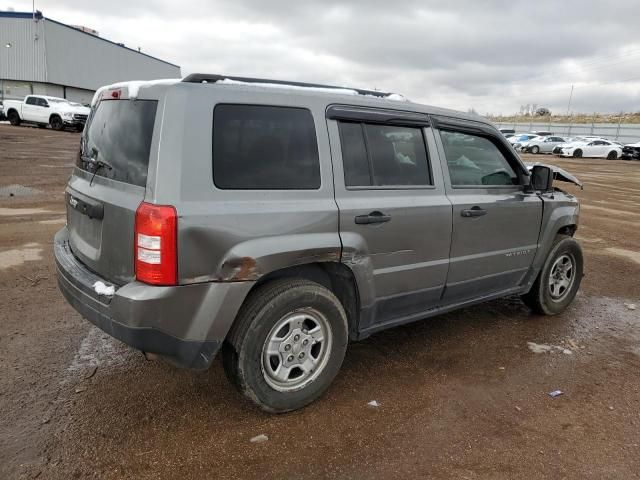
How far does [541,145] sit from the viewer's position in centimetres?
3878

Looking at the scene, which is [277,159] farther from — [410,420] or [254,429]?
[410,420]

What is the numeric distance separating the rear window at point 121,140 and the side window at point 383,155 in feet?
3.85

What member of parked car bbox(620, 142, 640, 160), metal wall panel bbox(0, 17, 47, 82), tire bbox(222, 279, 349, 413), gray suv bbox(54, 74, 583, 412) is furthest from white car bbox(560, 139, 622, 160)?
metal wall panel bbox(0, 17, 47, 82)

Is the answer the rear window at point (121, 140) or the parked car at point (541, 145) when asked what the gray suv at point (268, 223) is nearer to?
the rear window at point (121, 140)

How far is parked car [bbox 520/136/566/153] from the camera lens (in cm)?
3850

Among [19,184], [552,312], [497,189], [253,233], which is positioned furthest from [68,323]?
[19,184]

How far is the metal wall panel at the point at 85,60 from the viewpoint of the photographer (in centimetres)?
4369

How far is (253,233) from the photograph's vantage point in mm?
2652

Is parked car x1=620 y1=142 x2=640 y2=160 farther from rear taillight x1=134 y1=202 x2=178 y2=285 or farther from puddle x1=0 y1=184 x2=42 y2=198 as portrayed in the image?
rear taillight x1=134 y1=202 x2=178 y2=285

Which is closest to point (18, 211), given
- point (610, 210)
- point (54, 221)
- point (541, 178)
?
point (54, 221)

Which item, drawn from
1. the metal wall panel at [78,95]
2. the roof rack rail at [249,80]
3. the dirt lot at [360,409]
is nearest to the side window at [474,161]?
the roof rack rail at [249,80]

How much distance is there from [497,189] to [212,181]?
2503 millimetres

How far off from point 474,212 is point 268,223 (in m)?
1.80

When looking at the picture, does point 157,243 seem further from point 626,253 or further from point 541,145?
point 541,145
